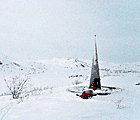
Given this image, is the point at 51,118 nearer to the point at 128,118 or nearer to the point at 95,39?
the point at 128,118

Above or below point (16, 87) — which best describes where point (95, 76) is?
above

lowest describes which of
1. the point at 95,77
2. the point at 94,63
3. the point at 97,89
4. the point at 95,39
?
the point at 97,89

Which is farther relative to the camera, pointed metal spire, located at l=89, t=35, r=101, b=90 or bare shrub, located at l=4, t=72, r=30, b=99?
pointed metal spire, located at l=89, t=35, r=101, b=90

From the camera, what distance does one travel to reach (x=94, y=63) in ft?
31.1

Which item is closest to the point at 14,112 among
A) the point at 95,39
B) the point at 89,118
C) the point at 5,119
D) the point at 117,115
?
the point at 5,119

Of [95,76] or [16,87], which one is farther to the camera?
[16,87]

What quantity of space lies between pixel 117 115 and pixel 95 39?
6.52m

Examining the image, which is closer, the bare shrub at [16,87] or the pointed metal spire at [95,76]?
the bare shrub at [16,87]

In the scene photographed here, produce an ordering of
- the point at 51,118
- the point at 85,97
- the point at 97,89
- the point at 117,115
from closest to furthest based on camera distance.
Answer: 1. the point at 51,118
2. the point at 117,115
3. the point at 85,97
4. the point at 97,89

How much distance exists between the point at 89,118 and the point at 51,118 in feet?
3.32

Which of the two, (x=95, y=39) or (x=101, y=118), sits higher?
(x=95, y=39)

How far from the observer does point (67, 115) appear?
149 inches

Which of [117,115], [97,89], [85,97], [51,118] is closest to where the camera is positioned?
[51,118]

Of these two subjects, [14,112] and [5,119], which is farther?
[14,112]
